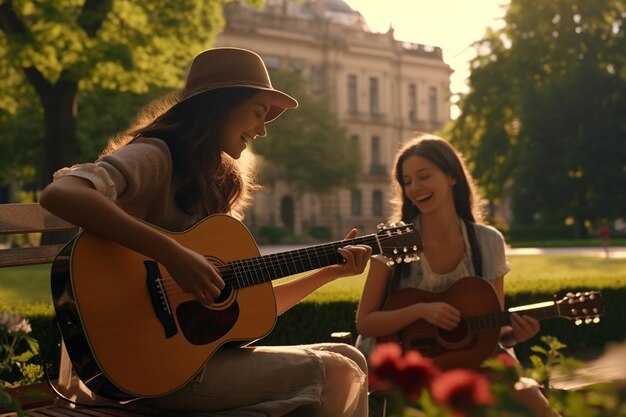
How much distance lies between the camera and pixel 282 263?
314cm

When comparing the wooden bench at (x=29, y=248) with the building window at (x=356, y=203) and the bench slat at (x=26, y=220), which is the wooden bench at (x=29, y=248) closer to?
the bench slat at (x=26, y=220)

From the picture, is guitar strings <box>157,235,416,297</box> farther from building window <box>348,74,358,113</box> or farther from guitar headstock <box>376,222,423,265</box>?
building window <box>348,74,358,113</box>

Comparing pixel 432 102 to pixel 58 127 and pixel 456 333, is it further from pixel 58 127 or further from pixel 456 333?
pixel 456 333

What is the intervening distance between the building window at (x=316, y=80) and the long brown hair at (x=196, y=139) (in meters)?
58.4

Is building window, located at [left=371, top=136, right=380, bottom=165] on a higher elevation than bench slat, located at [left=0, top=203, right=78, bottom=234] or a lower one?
higher

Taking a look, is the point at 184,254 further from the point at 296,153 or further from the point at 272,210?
the point at 272,210

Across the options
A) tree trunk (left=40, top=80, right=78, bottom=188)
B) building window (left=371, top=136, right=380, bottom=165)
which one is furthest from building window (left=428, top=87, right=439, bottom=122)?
tree trunk (left=40, top=80, right=78, bottom=188)

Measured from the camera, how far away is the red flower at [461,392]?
1317mm

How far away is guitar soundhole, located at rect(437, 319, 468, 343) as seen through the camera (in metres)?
3.79

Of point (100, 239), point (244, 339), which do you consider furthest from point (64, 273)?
point (244, 339)

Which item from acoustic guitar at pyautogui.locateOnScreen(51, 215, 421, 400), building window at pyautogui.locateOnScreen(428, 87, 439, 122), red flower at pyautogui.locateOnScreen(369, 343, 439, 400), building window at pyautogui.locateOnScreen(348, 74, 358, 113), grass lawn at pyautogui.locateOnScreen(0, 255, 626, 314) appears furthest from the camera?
building window at pyautogui.locateOnScreen(428, 87, 439, 122)

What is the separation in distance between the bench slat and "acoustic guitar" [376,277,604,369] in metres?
1.42

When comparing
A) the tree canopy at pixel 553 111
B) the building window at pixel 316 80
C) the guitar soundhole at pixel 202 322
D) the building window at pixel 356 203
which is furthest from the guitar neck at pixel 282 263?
the building window at pixel 316 80

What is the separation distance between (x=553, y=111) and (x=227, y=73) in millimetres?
37460
